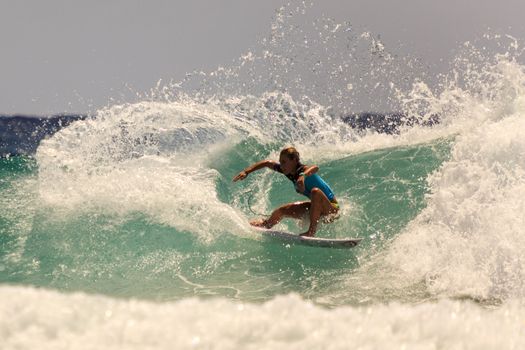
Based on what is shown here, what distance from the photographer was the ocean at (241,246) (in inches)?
81.1

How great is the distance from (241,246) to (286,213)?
0.92 m

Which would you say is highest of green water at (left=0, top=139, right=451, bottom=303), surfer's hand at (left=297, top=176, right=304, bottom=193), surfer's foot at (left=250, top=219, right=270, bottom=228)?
surfer's hand at (left=297, top=176, right=304, bottom=193)

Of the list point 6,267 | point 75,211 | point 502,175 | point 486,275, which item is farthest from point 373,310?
point 75,211

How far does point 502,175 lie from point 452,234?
102cm

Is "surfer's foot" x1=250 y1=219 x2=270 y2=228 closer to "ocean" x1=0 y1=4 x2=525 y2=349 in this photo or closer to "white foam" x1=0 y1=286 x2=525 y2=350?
"ocean" x1=0 y1=4 x2=525 y2=349

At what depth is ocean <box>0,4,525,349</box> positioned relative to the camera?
2061mm

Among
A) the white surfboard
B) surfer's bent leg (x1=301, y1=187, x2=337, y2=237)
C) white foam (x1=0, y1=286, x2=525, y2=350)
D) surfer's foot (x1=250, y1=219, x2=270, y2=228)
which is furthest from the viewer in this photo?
surfer's foot (x1=250, y1=219, x2=270, y2=228)

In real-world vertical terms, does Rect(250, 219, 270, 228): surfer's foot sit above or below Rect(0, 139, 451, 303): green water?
above

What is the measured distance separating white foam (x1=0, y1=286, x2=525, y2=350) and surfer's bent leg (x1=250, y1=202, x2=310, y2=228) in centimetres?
617

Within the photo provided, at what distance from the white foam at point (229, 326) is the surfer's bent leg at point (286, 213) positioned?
20.3 ft

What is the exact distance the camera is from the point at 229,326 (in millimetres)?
2041

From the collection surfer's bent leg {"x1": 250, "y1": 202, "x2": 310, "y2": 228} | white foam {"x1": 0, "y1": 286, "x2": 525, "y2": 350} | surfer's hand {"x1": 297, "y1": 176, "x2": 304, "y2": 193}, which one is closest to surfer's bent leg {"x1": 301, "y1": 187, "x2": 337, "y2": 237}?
surfer's hand {"x1": 297, "y1": 176, "x2": 304, "y2": 193}

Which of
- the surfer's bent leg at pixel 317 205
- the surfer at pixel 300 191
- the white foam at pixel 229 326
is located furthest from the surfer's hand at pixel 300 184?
the white foam at pixel 229 326

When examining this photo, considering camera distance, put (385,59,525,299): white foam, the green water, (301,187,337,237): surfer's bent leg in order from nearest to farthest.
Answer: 1. (385,59,525,299): white foam
2. the green water
3. (301,187,337,237): surfer's bent leg
